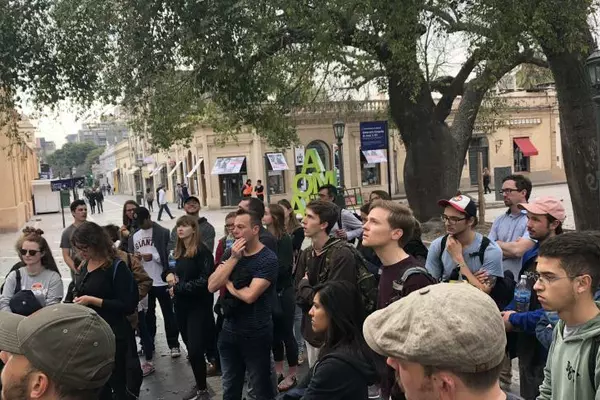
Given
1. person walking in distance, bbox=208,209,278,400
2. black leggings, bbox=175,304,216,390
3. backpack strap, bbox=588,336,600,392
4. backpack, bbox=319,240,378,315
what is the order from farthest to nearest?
1. black leggings, bbox=175,304,216,390
2. person walking in distance, bbox=208,209,278,400
3. backpack, bbox=319,240,378,315
4. backpack strap, bbox=588,336,600,392

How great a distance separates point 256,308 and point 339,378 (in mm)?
1601

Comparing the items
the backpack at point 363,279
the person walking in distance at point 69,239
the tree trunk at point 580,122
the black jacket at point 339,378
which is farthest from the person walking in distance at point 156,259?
the tree trunk at point 580,122

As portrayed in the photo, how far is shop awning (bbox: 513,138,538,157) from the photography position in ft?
131

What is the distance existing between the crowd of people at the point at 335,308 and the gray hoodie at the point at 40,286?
14 mm

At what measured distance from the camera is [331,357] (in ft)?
8.98

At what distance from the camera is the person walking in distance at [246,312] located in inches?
163

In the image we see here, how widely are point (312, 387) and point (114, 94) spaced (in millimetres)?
8229

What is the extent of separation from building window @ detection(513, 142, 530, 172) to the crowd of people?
37501mm

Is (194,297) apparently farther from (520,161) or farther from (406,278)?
(520,161)

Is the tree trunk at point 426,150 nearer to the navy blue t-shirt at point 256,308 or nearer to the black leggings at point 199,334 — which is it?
the black leggings at point 199,334

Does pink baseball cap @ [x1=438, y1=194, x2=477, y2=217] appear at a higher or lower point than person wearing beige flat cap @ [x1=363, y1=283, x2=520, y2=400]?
higher

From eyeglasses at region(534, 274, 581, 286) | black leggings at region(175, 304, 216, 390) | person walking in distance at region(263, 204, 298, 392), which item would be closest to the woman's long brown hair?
black leggings at region(175, 304, 216, 390)

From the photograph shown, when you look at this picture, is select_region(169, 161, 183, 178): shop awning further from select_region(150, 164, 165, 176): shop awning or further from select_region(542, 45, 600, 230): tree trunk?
select_region(542, 45, 600, 230): tree trunk

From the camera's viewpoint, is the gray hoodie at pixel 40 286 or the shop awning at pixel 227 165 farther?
the shop awning at pixel 227 165
